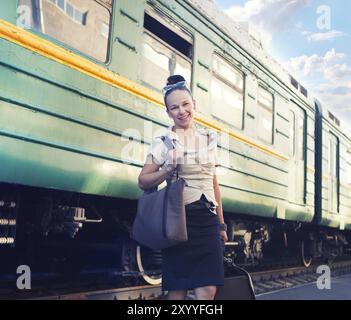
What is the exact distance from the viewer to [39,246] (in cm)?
480

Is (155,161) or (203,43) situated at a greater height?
(203,43)

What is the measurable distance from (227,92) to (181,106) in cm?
329

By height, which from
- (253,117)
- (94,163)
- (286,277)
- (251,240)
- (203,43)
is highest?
(203,43)

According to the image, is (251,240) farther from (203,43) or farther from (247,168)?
(203,43)

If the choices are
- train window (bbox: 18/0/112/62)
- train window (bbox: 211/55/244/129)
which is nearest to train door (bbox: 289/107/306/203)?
train window (bbox: 211/55/244/129)

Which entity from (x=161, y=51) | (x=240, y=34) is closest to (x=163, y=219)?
(x=161, y=51)

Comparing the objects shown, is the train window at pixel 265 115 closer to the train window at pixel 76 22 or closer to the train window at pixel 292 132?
the train window at pixel 292 132

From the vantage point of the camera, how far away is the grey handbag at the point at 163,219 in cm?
216

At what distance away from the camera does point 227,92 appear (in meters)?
5.57

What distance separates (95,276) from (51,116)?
7.65 feet

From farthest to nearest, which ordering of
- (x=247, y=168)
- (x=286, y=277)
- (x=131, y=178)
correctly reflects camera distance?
(x=286, y=277) → (x=247, y=168) → (x=131, y=178)

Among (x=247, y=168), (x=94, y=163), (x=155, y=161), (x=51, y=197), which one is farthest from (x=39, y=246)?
(x=155, y=161)

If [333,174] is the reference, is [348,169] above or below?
above

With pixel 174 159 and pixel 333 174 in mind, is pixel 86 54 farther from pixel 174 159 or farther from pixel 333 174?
pixel 333 174
